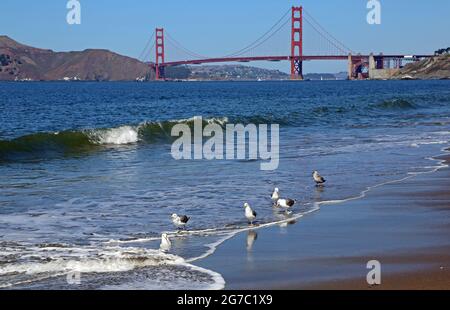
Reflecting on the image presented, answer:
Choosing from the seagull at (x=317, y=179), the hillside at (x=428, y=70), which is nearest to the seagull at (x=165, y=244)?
the seagull at (x=317, y=179)

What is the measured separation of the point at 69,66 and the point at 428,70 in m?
53.0

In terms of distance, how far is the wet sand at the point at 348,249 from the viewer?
4812 millimetres

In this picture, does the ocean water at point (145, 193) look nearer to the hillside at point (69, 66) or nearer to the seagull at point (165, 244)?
the seagull at point (165, 244)

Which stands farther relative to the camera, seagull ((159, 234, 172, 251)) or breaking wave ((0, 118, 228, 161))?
breaking wave ((0, 118, 228, 161))

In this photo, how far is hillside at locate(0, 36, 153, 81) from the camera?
382 feet

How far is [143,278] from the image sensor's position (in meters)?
5.05

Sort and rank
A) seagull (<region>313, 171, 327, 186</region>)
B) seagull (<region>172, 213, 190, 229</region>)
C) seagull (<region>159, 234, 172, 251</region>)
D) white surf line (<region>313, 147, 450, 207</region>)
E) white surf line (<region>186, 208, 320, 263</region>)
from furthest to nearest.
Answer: seagull (<region>313, 171, 327, 186</region>) → white surf line (<region>313, 147, 450, 207</region>) → seagull (<region>172, 213, 190, 229</region>) → seagull (<region>159, 234, 172, 251</region>) → white surf line (<region>186, 208, 320, 263</region>)

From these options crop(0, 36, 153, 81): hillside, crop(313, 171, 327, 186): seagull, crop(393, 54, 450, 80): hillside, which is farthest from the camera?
crop(0, 36, 153, 81): hillside

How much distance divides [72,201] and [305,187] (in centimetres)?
280

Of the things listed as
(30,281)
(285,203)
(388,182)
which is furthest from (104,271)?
(388,182)

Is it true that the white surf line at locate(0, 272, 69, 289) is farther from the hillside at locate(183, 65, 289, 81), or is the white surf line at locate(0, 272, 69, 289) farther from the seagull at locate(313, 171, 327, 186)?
the hillside at locate(183, 65, 289, 81)

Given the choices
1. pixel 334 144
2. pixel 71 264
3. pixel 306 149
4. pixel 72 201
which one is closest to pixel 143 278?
pixel 71 264

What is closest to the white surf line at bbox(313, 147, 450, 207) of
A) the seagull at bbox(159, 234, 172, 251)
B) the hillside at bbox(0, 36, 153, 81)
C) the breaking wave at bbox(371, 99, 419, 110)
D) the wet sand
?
the wet sand

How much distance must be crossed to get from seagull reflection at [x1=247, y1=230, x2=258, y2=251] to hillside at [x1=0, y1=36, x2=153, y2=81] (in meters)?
109
